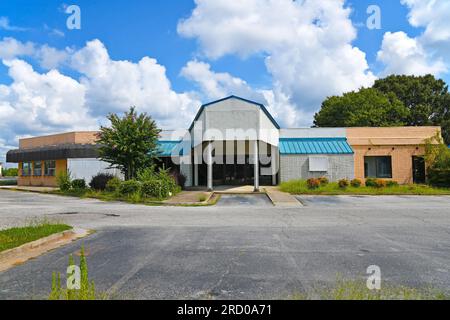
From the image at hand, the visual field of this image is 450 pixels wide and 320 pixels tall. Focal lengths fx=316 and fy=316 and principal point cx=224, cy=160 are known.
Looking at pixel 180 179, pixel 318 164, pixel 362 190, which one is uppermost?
pixel 318 164

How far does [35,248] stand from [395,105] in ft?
158

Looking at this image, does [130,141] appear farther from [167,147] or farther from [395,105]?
[395,105]

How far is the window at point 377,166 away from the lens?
27.0 metres

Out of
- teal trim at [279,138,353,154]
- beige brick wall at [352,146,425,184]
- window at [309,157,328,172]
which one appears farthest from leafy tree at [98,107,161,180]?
beige brick wall at [352,146,425,184]

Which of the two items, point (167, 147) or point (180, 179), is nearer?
point (180, 179)

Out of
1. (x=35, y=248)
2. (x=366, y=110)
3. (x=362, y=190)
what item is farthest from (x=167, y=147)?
(x=366, y=110)

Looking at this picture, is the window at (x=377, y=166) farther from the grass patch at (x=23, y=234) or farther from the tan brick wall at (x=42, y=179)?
the tan brick wall at (x=42, y=179)

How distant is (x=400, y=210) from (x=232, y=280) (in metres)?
11.7

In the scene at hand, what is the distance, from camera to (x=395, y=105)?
44.8 meters

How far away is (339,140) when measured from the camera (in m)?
27.4

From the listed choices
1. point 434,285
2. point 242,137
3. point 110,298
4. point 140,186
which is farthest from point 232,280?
point 242,137

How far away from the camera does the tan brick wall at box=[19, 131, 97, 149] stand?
2877 cm


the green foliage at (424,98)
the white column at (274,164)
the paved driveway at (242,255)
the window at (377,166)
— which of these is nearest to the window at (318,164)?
the white column at (274,164)
